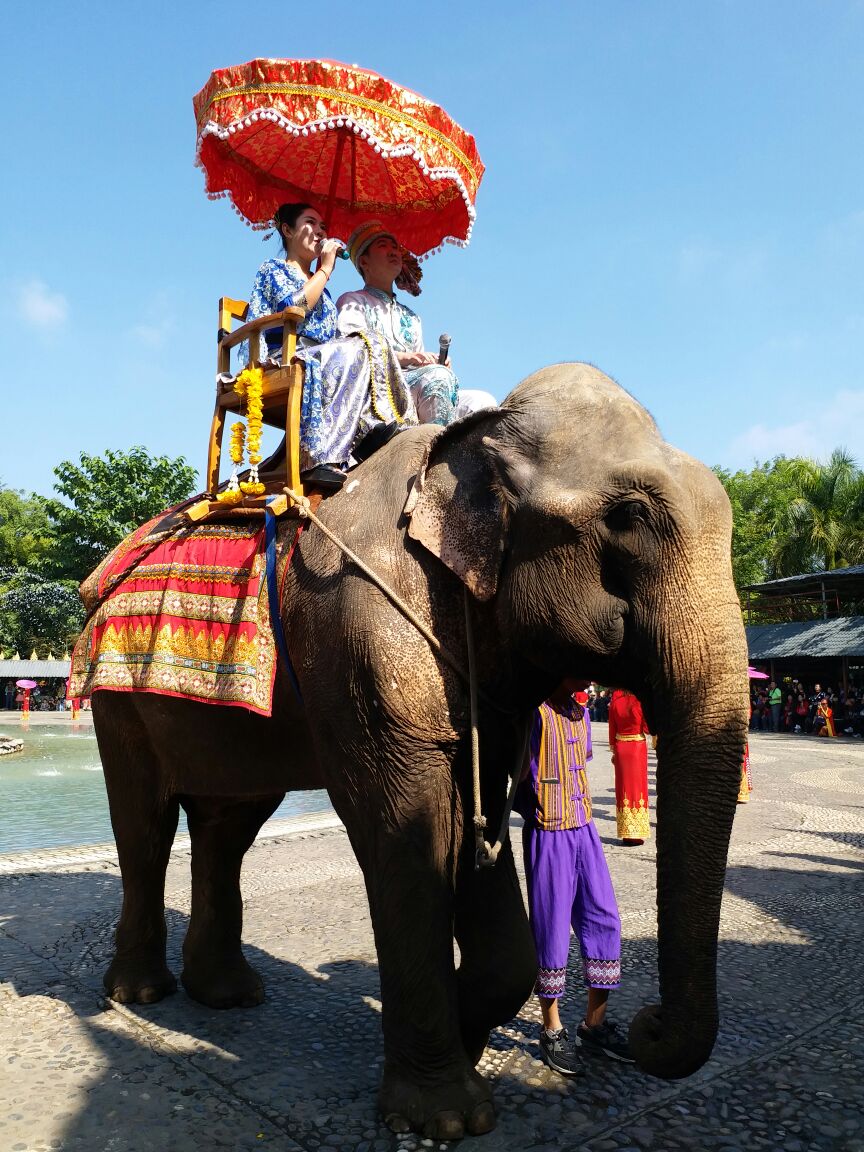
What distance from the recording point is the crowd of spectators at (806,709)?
26.7 meters

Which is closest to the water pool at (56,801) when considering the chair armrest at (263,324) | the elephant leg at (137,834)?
the elephant leg at (137,834)

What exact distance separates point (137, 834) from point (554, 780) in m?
2.02

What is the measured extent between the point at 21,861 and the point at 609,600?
6.22 meters

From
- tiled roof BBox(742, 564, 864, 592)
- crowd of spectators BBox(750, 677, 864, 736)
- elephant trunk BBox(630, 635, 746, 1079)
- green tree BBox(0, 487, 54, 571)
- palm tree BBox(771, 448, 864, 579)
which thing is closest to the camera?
elephant trunk BBox(630, 635, 746, 1079)

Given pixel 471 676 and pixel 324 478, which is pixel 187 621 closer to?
pixel 324 478

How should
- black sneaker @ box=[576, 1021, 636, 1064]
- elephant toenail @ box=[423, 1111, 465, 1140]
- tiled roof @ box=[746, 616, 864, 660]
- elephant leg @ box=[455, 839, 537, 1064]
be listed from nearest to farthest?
elephant toenail @ box=[423, 1111, 465, 1140] → elephant leg @ box=[455, 839, 537, 1064] → black sneaker @ box=[576, 1021, 636, 1064] → tiled roof @ box=[746, 616, 864, 660]

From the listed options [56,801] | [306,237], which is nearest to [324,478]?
[306,237]

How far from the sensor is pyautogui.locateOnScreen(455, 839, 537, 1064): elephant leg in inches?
125

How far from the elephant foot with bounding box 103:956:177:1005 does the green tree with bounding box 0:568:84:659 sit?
1665 inches

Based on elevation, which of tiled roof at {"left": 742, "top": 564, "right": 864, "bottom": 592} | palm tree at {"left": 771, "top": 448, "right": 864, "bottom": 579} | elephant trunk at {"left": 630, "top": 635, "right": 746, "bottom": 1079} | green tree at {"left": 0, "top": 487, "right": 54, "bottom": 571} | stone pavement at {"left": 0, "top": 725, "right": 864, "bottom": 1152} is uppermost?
green tree at {"left": 0, "top": 487, "right": 54, "bottom": 571}

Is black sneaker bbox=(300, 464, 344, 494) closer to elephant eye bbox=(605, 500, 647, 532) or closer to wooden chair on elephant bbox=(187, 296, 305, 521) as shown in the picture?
wooden chair on elephant bbox=(187, 296, 305, 521)

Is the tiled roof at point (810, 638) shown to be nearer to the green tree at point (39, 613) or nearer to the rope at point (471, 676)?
the rope at point (471, 676)

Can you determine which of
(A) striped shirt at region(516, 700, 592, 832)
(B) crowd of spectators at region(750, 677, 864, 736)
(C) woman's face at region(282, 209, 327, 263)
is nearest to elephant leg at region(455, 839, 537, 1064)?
(A) striped shirt at region(516, 700, 592, 832)

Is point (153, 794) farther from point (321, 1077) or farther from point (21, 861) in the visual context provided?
point (21, 861)
